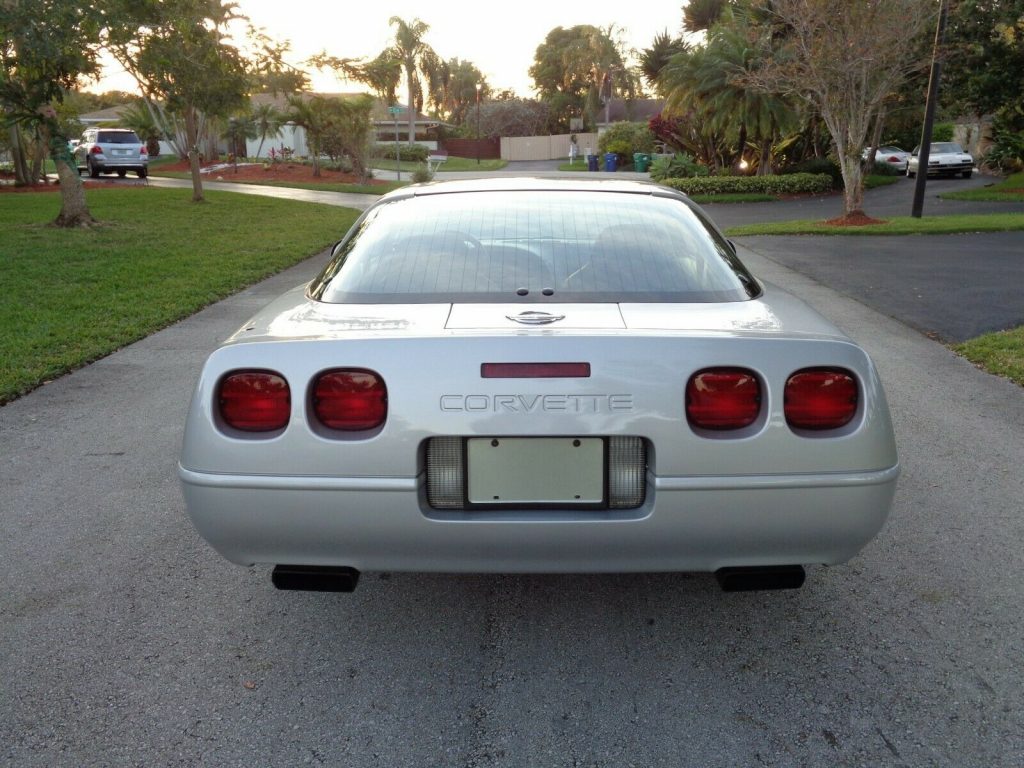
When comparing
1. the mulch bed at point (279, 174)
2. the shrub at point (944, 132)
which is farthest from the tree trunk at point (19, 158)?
the shrub at point (944, 132)

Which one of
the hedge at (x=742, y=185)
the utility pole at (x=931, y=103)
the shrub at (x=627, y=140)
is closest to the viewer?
the utility pole at (x=931, y=103)

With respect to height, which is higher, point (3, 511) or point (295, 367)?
point (295, 367)

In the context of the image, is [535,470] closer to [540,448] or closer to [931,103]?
[540,448]

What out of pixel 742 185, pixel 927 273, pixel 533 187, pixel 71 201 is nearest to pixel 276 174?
pixel 742 185

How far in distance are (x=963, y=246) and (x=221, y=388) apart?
14406 millimetres

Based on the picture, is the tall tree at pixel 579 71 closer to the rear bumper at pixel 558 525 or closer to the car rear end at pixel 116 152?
the car rear end at pixel 116 152

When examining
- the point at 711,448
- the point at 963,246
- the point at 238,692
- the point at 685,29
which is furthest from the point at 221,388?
the point at 685,29

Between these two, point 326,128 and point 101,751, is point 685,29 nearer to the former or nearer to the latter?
point 326,128

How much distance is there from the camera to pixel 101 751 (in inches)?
93.6

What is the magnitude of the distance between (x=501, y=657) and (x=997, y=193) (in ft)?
87.1

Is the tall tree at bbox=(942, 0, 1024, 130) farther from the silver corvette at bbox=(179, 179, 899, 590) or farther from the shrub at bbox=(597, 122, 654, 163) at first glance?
the silver corvette at bbox=(179, 179, 899, 590)

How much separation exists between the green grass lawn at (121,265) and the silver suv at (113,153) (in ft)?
34.7

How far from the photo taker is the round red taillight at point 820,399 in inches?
99.3

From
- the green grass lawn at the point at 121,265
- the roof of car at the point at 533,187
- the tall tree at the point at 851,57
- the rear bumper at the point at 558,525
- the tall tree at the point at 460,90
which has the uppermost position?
the tall tree at the point at 460,90
